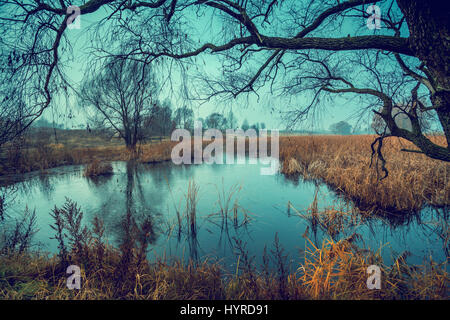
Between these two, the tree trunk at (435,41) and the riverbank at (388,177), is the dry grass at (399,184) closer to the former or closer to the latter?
the riverbank at (388,177)

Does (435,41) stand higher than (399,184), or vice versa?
(435,41)

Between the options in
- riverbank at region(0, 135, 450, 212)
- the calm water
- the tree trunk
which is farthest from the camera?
riverbank at region(0, 135, 450, 212)

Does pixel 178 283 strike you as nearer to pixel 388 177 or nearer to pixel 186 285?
pixel 186 285

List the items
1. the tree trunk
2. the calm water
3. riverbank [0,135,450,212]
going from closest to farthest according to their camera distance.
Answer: the tree trunk, the calm water, riverbank [0,135,450,212]

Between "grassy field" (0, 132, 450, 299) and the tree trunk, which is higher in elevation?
the tree trunk

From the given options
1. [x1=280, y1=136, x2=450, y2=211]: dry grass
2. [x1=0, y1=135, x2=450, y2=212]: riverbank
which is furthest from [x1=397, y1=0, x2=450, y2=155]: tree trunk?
[x1=280, y1=136, x2=450, y2=211]: dry grass

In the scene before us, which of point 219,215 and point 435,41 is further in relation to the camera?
point 219,215

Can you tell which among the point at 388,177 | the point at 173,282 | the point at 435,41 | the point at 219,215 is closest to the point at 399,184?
the point at 388,177

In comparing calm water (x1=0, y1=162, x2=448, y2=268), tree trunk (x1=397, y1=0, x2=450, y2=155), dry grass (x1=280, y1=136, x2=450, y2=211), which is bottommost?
calm water (x1=0, y1=162, x2=448, y2=268)

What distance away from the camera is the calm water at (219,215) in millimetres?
3424

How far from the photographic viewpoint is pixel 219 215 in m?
4.83

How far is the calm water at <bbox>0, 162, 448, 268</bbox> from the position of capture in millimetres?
3424

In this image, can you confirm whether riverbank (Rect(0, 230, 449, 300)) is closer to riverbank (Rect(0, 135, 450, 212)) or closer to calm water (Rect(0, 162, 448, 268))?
calm water (Rect(0, 162, 448, 268))

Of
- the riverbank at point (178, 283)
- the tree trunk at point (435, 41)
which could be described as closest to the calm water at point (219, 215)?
the riverbank at point (178, 283)
